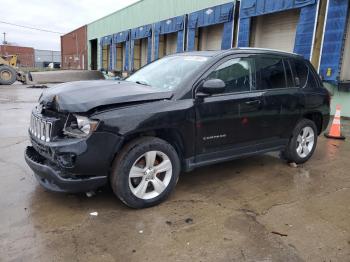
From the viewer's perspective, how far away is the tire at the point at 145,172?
3.34 meters

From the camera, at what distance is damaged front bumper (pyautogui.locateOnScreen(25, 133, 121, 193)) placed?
10.3 ft

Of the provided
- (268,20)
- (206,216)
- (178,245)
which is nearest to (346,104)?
(268,20)

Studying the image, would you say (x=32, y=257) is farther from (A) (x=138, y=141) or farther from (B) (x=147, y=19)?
(B) (x=147, y=19)

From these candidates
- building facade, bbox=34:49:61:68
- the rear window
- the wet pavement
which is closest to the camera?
the wet pavement

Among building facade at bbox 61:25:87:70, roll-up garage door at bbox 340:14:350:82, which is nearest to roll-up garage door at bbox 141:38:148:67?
building facade at bbox 61:25:87:70

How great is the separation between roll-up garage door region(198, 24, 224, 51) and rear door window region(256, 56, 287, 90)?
1124 cm

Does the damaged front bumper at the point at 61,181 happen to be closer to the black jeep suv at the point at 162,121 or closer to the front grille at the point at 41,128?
the black jeep suv at the point at 162,121

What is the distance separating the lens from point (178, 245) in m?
2.92

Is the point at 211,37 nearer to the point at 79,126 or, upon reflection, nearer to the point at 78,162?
the point at 79,126

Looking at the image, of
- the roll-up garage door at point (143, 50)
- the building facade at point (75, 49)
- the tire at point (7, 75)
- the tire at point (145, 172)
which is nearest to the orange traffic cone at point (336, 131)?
the tire at point (145, 172)

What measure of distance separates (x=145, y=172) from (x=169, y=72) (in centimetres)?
144

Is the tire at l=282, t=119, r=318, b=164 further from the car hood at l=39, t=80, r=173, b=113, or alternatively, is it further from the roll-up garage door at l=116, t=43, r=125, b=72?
the roll-up garage door at l=116, t=43, r=125, b=72

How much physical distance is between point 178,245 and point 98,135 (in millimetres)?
1270

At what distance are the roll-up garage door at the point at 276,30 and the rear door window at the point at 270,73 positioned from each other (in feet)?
25.3
